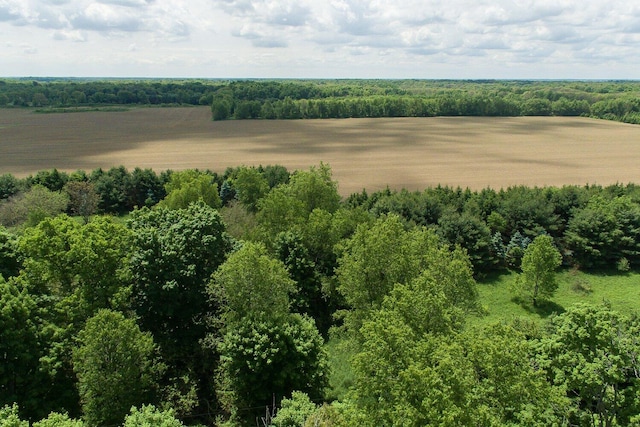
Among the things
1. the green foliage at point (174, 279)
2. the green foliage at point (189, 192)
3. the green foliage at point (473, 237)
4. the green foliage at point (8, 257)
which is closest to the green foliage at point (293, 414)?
the green foliage at point (174, 279)

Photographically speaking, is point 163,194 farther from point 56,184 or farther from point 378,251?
point 378,251

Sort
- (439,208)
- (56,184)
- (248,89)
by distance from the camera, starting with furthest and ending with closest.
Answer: (248,89)
(56,184)
(439,208)

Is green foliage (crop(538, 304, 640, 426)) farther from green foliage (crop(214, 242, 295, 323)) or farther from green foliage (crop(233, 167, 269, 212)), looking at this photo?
green foliage (crop(233, 167, 269, 212))

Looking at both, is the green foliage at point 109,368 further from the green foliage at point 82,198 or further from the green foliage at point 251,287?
the green foliage at point 82,198

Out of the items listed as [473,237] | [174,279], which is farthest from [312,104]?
[174,279]

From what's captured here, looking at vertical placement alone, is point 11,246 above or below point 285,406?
above

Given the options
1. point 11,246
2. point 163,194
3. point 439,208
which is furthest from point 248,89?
point 11,246
